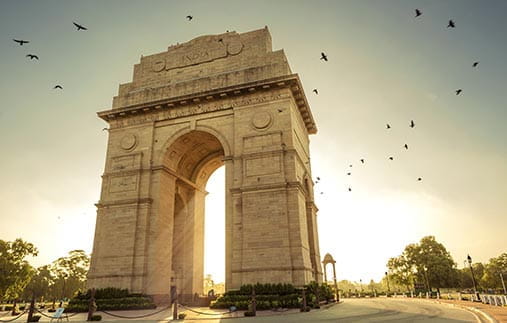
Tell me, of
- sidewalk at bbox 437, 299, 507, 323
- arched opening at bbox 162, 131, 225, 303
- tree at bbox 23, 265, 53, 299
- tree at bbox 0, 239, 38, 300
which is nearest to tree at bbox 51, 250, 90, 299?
tree at bbox 23, 265, 53, 299

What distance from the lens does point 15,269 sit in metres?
38.0

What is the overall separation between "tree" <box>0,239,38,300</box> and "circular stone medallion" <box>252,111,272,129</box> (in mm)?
34557

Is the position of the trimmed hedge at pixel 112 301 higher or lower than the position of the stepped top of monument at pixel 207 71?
lower

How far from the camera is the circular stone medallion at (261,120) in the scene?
22156 mm

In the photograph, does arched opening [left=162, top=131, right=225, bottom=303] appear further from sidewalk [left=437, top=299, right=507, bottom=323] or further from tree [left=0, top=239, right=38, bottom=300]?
tree [left=0, top=239, right=38, bottom=300]

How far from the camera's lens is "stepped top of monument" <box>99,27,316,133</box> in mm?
23297

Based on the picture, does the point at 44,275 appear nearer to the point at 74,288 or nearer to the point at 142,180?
the point at 74,288

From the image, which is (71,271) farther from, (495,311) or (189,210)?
(495,311)

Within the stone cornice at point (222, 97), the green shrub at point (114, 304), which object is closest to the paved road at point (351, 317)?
the green shrub at point (114, 304)

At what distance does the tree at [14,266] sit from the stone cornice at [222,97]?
24.6 m

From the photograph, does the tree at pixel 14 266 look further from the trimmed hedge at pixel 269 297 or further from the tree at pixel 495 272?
the tree at pixel 495 272

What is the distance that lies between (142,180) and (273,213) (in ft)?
32.3

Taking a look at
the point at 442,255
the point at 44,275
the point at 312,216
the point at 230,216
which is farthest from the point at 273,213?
the point at 44,275

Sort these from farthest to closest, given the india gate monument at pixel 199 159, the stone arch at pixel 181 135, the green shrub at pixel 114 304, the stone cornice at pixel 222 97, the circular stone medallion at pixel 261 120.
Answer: the stone arch at pixel 181 135
the stone cornice at pixel 222 97
the circular stone medallion at pixel 261 120
the india gate monument at pixel 199 159
the green shrub at pixel 114 304
